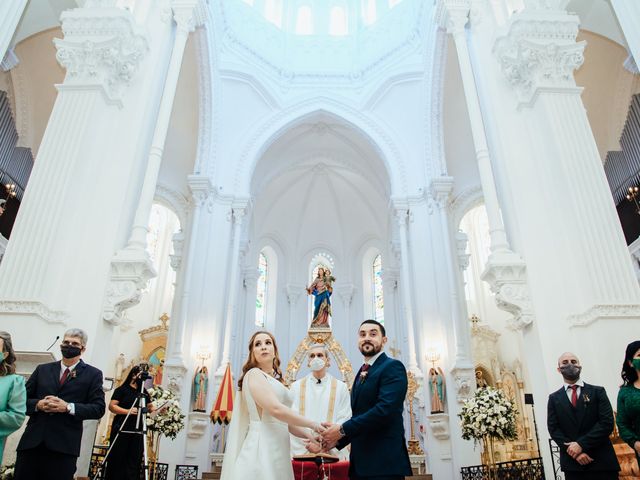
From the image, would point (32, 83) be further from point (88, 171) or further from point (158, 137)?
point (88, 171)

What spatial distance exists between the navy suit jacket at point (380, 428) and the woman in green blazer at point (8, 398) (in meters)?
2.10

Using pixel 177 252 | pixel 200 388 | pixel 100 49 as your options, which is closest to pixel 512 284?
pixel 100 49

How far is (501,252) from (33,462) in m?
5.42

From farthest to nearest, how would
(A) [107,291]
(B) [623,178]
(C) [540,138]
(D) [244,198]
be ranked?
(D) [244,198], (B) [623,178], (C) [540,138], (A) [107,291]

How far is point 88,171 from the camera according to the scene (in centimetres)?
651

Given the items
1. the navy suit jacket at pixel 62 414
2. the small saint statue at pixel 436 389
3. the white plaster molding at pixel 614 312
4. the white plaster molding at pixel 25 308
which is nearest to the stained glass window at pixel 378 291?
the small saint statue at pixel 436 389

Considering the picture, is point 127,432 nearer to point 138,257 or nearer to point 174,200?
point 138,257

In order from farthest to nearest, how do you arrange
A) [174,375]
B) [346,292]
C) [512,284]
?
[346,292]
[174,375]
[512,284]

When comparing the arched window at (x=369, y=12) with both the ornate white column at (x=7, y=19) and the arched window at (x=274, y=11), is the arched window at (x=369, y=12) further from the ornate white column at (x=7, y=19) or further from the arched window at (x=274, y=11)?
the ornate white column at (x=7, y=19)

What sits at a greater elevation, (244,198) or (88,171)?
(244,198)

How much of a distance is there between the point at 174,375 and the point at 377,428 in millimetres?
9946

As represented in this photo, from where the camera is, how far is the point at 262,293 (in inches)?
870

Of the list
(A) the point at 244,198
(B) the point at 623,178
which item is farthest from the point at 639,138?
(A) the point at 244,198

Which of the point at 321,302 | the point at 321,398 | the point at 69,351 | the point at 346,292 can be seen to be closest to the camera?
the point at 69,351
